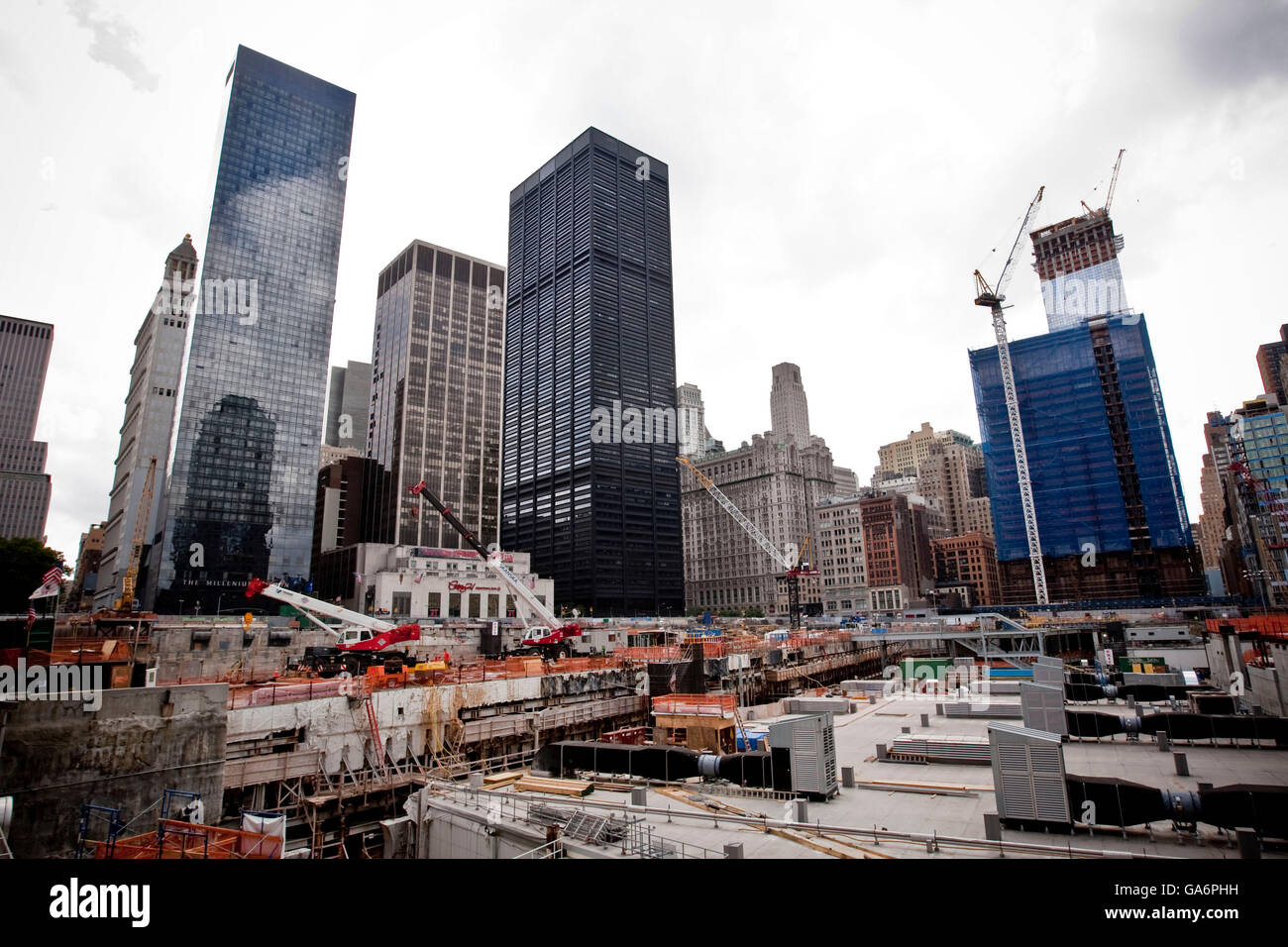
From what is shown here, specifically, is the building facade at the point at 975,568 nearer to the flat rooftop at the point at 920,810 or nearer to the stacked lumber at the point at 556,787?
the flat rooftop at the point at 920,810

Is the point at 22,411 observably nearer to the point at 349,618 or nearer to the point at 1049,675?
the point at 349,618

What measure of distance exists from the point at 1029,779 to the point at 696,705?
20135 millimetres

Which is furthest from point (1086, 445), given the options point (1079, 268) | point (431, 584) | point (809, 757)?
point (809, 757)

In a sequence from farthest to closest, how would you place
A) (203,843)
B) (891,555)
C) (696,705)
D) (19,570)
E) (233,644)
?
(891,555)
(19,570)
(233,644)
(696,705)
(203,843)

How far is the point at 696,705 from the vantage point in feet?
105

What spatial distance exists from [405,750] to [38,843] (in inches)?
594

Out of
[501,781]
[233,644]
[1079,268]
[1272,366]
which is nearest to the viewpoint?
[501,781]

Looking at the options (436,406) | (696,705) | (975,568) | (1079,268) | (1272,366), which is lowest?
(696,705)

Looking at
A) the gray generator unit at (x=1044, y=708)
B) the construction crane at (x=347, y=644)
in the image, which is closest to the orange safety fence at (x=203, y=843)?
the gray generator unit at (x=1044, y=708)

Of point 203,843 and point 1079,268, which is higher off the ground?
point 1079,268

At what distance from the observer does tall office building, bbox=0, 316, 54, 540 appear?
18825 millimetres

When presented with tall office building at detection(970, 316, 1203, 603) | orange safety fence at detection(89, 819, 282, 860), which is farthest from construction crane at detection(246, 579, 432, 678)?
tall office building at detection(970, 316, 1203, 603)

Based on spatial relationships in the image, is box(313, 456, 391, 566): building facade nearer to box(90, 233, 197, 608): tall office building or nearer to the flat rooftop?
box(90, 233, 197, 608): tall office building
